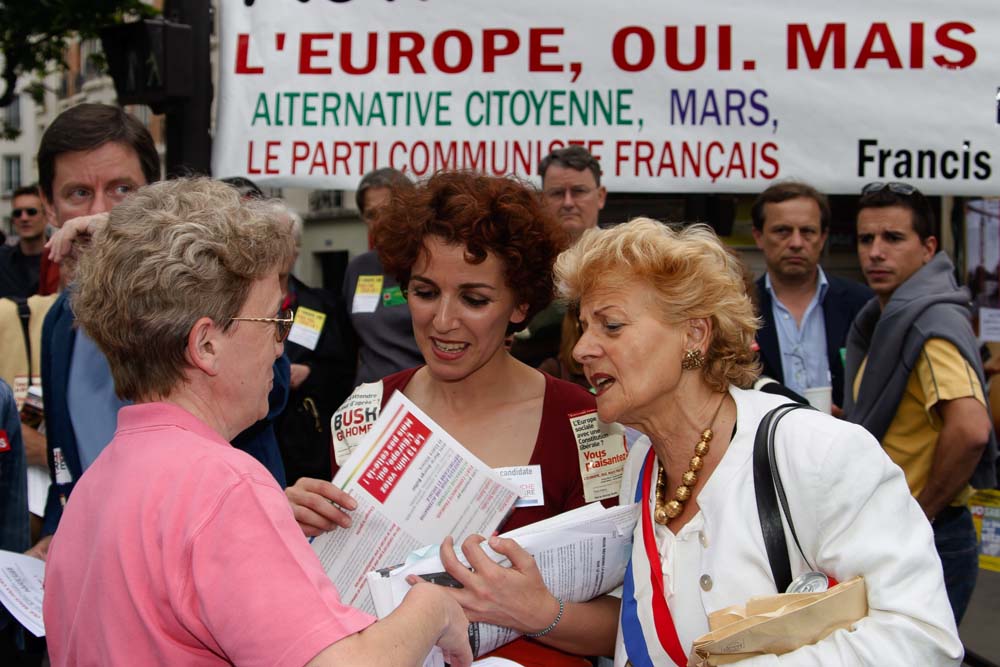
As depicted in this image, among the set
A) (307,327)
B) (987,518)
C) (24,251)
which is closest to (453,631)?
(987,518)

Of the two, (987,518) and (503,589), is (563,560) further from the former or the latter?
(987,518)

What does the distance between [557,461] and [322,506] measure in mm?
629

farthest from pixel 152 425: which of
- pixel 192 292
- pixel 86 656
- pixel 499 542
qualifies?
pixel 499 542

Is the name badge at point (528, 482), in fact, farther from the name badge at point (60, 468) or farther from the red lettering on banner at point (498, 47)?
the red lettering on banner at point (498, 47)

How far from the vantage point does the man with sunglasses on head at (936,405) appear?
337 cm


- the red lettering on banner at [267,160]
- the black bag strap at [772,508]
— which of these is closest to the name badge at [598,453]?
the black bag strap at [772,508]

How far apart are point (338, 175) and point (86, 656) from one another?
2.95 m

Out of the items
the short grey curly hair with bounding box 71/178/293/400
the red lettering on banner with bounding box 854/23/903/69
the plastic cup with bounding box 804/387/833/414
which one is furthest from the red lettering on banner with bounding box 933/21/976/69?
the short grey curly hair with bounding box 71/178/293/400

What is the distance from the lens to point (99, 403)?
7.76 feet

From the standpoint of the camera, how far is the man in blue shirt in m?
4.52

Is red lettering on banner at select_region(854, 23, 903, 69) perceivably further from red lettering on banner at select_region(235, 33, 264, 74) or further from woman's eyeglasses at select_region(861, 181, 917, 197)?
red lettering on banner at select_region(235, 33, 264, 74)

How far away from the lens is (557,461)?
2539 mm

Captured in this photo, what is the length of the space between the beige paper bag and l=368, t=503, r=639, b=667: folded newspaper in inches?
16.2

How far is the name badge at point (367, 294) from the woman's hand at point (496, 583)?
255 cm
